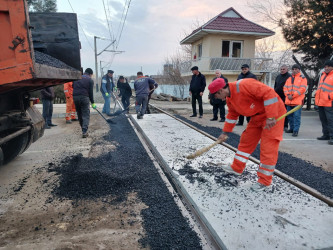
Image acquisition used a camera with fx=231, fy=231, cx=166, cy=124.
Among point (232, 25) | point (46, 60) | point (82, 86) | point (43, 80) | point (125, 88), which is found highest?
point (232, 25)

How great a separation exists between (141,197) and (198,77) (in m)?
6.73

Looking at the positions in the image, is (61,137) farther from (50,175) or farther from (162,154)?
(162,154)

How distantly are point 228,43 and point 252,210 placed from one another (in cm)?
1749

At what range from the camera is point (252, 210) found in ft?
8.51

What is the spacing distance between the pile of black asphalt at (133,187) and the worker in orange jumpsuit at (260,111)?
1242mm

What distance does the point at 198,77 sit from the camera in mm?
8922

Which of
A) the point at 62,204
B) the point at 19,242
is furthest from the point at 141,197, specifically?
the point at 19,242

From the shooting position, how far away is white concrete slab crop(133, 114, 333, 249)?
2.13 m

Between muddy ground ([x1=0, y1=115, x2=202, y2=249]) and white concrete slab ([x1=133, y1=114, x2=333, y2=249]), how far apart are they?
13.9 inches

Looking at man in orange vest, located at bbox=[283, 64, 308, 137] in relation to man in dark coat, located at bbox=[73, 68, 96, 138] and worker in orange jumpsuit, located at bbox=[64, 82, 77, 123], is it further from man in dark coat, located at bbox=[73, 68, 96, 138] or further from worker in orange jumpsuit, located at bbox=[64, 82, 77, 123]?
worker in orange jumpsuit, located at bbox=[64, 82, 77, 123]

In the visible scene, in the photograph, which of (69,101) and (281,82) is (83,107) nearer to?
(69,101)

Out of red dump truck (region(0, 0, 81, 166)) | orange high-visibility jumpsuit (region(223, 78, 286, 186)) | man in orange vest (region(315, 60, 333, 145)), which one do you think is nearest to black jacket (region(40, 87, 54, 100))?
red dump truck (region(0, 0, 81, 166))

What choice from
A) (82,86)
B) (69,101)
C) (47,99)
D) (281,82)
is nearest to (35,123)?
(82,86)

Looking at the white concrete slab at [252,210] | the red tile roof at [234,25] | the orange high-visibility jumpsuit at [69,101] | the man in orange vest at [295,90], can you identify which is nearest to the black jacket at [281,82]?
the man in orange vest at [295,90]
